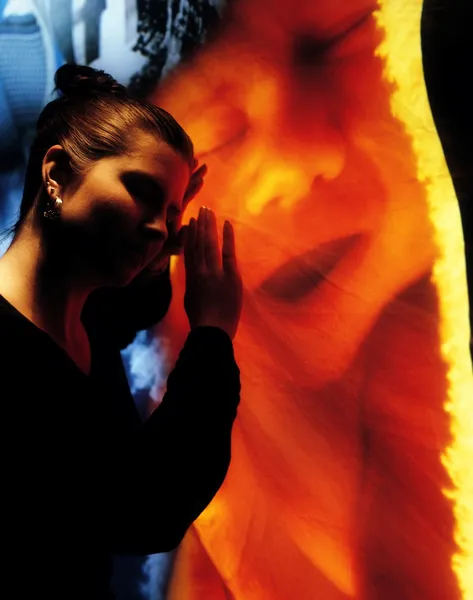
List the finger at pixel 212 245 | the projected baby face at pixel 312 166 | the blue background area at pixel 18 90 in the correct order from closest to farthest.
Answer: the projected baby face at pixel 312 166 < the finger at pixel 212 245 < the blue background area at pixel 18 90

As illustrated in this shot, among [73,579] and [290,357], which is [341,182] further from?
[73,579]

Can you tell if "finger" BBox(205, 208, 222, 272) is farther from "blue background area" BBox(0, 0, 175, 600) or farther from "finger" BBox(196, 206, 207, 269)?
"blue background area" BBox(0, 0, 175, 600)

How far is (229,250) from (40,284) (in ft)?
0.92

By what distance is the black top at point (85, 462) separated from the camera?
25.6 inches

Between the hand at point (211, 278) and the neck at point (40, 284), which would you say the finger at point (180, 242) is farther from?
the neck at point (40, 284)

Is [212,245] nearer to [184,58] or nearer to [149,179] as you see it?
[149,179]

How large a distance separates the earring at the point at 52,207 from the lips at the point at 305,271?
315 millimetres

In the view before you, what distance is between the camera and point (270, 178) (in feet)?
2.83

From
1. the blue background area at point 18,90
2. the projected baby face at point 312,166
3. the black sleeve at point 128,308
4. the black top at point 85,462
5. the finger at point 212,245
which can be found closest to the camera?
the black top at point 85,462

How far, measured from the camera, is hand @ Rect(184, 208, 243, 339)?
801mm

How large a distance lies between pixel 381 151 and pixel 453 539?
0.50 m

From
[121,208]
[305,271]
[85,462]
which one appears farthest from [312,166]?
[85,462]


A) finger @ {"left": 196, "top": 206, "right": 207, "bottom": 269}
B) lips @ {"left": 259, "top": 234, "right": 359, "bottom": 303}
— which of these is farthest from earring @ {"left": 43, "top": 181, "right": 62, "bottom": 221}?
lips @ {"left": 259, "top": 234, "right": 359, "bottom": 303}

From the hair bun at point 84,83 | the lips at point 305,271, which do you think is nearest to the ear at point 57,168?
the hair bun at point 84,83
